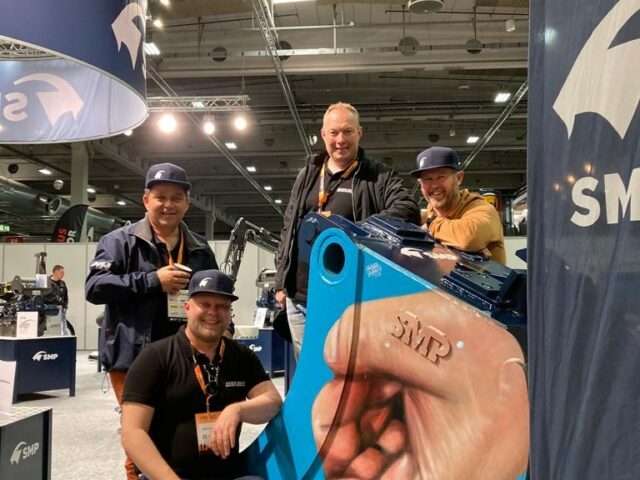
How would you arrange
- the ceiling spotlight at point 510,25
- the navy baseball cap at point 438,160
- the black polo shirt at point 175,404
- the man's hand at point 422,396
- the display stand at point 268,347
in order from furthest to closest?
the ceiling spotlight at point 510,25 → the display stand at point 268,347 → the navy baseball cap at point 438,160 → the black polo shirt at point 175,404 → the man's hand at point 422,396

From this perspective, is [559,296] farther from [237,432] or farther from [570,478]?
[237,432]

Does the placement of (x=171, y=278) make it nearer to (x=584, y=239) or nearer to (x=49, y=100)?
(x=49, y=100)

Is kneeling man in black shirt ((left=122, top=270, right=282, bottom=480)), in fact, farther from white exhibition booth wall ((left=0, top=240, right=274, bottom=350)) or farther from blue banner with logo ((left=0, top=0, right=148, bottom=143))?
white exhibition booth wall ((left=0, top=240, right=274, bottom=350))

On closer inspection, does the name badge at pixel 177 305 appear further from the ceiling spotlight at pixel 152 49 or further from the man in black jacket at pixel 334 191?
the ceiling spotlight at pixel 152 49

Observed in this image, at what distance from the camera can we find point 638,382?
71 cm

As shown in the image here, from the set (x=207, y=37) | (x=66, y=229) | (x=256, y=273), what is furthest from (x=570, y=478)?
(x=66, y=229)

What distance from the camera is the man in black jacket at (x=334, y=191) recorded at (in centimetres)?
239

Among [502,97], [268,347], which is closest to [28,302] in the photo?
[268,347]

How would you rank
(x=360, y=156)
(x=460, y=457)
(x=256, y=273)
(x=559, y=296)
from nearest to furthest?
(x=559, y=296) < (x=460, y=457) < (x=360, y=156) < (x=256, y=273)

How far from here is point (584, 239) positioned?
799 mm

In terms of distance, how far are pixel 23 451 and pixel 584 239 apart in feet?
7.08

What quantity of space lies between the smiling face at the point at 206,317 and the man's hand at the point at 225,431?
0.28 meters

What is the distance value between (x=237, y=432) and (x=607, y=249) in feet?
4.65

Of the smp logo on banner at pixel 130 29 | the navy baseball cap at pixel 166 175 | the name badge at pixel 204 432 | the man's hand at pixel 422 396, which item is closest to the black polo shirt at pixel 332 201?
the navy baseball cap at pixel 166 175
